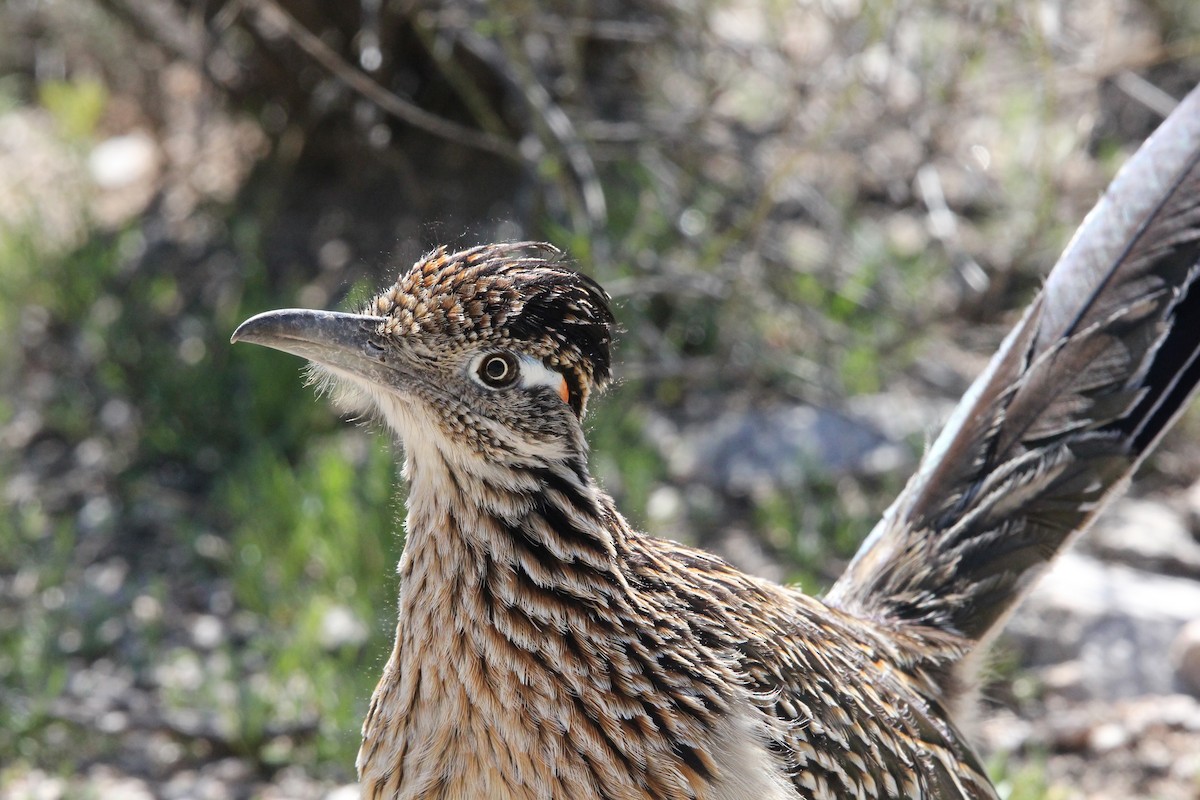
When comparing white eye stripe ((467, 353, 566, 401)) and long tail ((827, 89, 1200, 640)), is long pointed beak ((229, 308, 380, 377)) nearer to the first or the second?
white eye stripe ((467, 353, 566, 401))

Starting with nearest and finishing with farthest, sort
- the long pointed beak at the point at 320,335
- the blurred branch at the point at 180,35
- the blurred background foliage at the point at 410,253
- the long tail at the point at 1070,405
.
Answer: the long pointed beak at the point at 320,335 → the long tail at the point at 1070,405 → the blurred background foliage at the point at 410,253 → the blurred branch at the point at 180,35

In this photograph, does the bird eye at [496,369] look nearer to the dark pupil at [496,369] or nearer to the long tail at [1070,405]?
the dark pupil at [496,369]

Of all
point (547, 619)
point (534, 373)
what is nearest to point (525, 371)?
point (534, 373)

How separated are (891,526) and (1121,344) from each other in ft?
2.81

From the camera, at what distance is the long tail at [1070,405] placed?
3867mm

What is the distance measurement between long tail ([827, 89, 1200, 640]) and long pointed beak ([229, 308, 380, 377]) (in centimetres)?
186

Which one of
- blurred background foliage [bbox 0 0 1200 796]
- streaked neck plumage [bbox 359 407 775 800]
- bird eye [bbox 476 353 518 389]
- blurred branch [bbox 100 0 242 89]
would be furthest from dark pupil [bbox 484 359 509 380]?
blurred branch [bbox 100 0 242 89]

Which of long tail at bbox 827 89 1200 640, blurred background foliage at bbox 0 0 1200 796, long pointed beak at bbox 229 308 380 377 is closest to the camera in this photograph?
long pointed beak at bbox 229 308 380 377

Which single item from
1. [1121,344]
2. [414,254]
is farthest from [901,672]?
[414,254]

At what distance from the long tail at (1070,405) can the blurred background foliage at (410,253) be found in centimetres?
85

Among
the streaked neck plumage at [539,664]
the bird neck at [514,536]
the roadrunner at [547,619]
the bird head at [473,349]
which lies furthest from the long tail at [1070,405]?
the bird head at [473,349]

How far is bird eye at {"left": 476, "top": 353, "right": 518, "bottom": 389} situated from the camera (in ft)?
10.0

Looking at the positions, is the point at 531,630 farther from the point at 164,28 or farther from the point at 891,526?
the point at 164,28

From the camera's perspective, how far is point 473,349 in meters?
3.03
